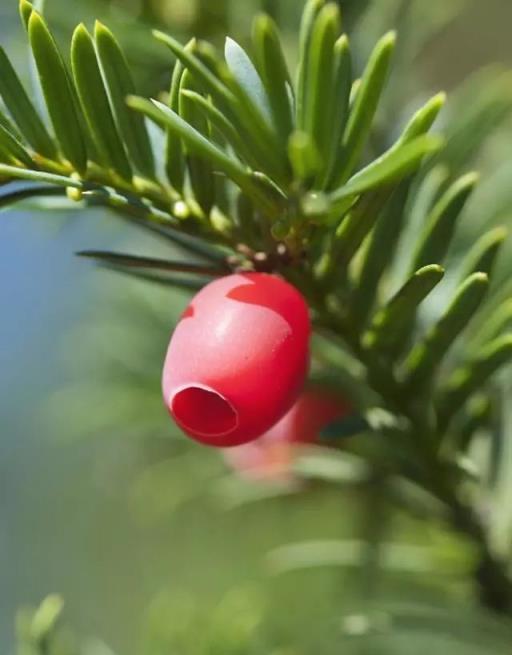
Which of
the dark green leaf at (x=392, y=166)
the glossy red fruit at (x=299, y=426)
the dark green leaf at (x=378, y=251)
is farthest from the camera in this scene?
the glossy red fruit at (x=299, y=426)

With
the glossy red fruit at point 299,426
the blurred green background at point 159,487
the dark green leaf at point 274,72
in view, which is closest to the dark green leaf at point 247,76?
the dark green leaf at point 274,72

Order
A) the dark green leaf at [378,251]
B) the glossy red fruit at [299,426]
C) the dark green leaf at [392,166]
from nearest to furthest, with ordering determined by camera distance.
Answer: the dark green leaf at [392,166], the dark green leaf at [378,251], the glossy red fruit at [299,426]

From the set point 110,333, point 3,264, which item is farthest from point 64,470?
point 110,333

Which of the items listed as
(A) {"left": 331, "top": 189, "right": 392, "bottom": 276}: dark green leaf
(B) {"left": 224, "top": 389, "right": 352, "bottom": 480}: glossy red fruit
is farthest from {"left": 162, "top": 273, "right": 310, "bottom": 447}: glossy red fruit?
(B) {"left": 224, "top": 389, "right": 352, "bottom": 480}: glossy red fruit

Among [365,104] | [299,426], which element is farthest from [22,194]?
[299,426]

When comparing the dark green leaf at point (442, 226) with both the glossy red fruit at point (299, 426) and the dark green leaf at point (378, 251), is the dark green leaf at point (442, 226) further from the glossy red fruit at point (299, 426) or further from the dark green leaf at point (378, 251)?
the glossy red fruit at point (299, 426)

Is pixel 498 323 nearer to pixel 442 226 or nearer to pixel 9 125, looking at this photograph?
pixel 442 226
